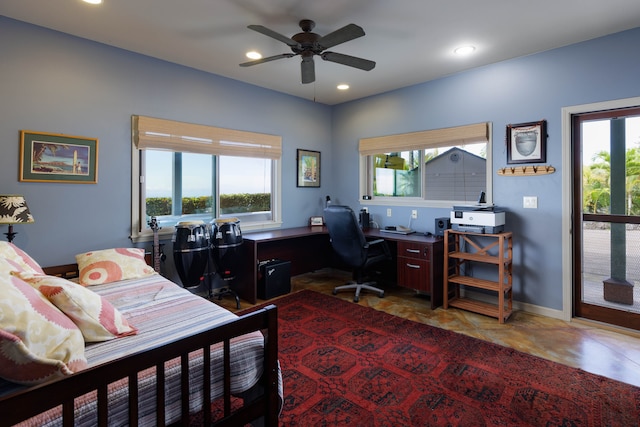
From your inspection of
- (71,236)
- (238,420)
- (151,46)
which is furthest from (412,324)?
(151,46)

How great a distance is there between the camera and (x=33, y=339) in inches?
43.9

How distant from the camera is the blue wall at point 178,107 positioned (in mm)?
2707

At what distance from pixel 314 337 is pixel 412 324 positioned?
96 centimetres

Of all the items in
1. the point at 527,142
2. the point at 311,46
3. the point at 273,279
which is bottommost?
the point at 273,279

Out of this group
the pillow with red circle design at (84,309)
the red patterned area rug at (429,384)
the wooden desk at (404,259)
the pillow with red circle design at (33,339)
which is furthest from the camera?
the wooden desk at (404,259)

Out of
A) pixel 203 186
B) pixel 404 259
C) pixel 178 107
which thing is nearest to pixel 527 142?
pixel 404 259

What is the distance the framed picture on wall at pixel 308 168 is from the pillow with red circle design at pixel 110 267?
2.50m

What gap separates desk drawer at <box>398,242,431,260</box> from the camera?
349 cm

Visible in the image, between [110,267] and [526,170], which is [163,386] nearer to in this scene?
[110,267]

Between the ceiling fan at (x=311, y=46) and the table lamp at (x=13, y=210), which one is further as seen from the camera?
the ceiling fan at (x=311, y=46)

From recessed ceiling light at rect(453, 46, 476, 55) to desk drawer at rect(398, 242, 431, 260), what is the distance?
1922 mm

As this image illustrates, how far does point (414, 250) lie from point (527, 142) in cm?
156

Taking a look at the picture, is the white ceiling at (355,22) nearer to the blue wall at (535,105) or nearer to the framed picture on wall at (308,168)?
the blue wall at (535,105)

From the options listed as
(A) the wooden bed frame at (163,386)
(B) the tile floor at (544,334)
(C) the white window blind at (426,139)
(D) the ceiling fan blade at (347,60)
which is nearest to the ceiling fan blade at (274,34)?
A: (D) the ceiling fan blade at (347,60)
